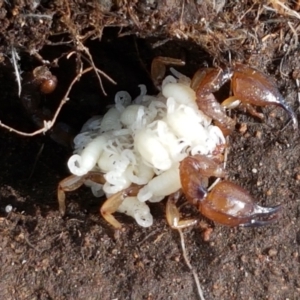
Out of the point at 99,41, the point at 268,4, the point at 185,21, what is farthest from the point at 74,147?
the point at 268,4

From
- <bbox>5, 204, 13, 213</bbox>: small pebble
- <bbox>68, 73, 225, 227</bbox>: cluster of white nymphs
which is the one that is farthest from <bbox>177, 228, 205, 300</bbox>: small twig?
<bbox>5, 204, 13, 213</bbox>: small pebble

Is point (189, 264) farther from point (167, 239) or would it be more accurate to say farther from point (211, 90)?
point (211, 90)

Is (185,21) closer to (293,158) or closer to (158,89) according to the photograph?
(158,89)

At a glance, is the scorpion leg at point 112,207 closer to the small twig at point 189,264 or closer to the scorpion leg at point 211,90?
the small twig at point 189,264

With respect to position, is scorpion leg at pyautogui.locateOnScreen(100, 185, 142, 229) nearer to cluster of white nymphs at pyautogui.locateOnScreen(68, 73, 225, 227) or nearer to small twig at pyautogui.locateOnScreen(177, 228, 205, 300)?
cluster of white nymphs at pyautogui.locateOnScreen(68, 73, 225, 227)

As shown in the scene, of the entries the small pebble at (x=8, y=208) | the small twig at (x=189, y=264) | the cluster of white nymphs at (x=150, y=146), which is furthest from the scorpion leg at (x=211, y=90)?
the small pebble at (x=8, y=208)

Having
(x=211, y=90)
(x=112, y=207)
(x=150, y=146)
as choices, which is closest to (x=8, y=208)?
(x=112, y=207)
